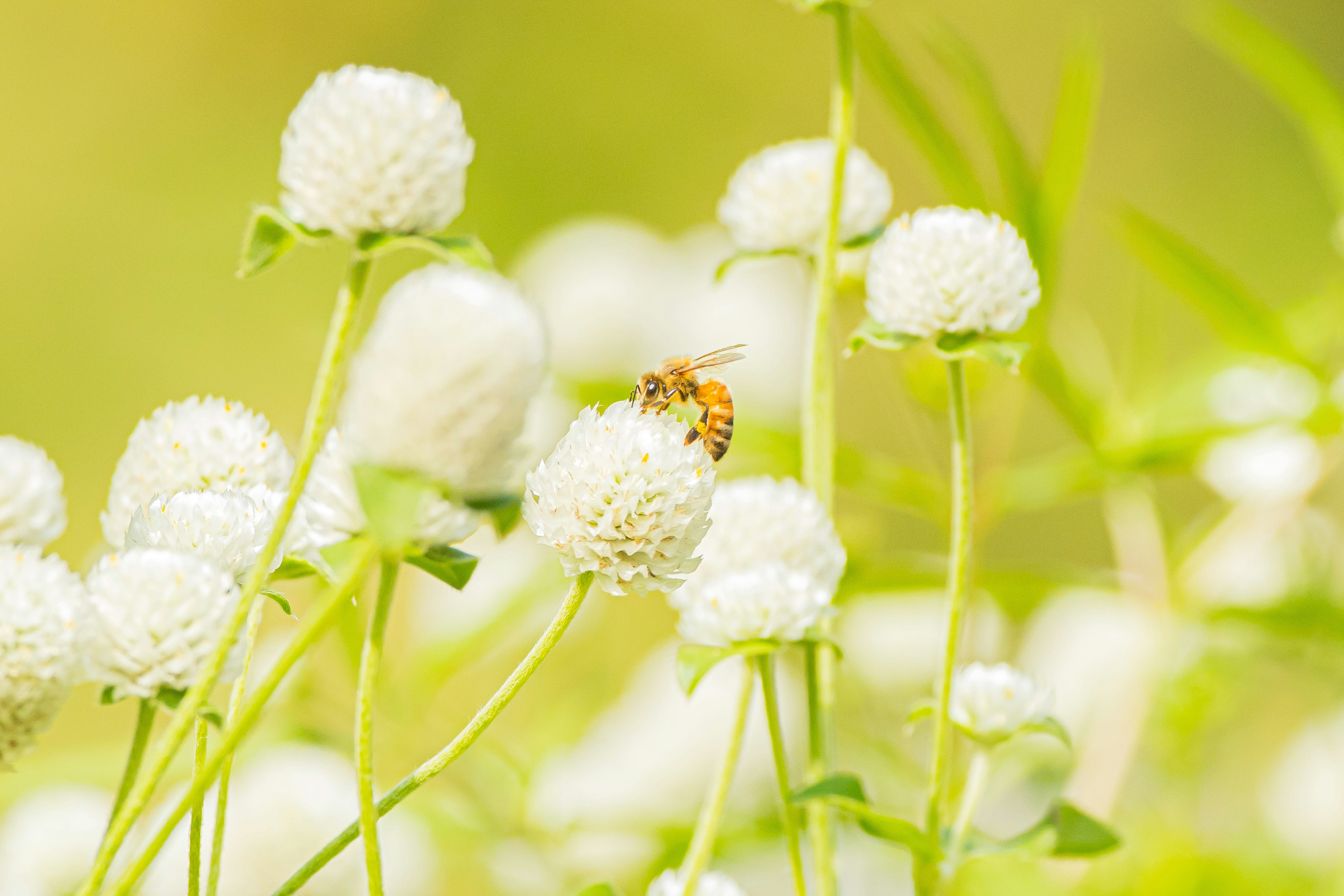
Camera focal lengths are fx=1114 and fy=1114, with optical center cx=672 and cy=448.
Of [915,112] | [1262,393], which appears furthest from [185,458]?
[1262,393]

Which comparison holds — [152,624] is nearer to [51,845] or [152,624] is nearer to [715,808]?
[715,808]

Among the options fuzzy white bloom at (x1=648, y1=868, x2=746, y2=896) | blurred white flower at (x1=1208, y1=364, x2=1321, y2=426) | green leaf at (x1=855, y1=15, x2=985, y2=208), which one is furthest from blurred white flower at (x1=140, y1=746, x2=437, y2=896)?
blurred white flower at (x1=1208, y1=364, x2=1321, y2=426)

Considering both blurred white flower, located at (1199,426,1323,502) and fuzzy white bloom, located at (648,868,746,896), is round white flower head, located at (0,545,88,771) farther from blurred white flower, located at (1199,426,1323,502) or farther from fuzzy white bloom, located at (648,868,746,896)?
blurred white flower, located at (1199,426,1323,502)

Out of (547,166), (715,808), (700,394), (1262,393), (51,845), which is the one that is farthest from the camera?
(547,166)

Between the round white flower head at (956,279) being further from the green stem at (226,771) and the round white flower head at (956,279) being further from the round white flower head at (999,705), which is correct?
the green stem at (226,771)

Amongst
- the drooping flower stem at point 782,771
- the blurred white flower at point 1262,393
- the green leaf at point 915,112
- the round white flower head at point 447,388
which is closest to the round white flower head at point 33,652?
the round white flower head at point 447,388

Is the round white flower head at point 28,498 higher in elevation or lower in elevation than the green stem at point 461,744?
higher
